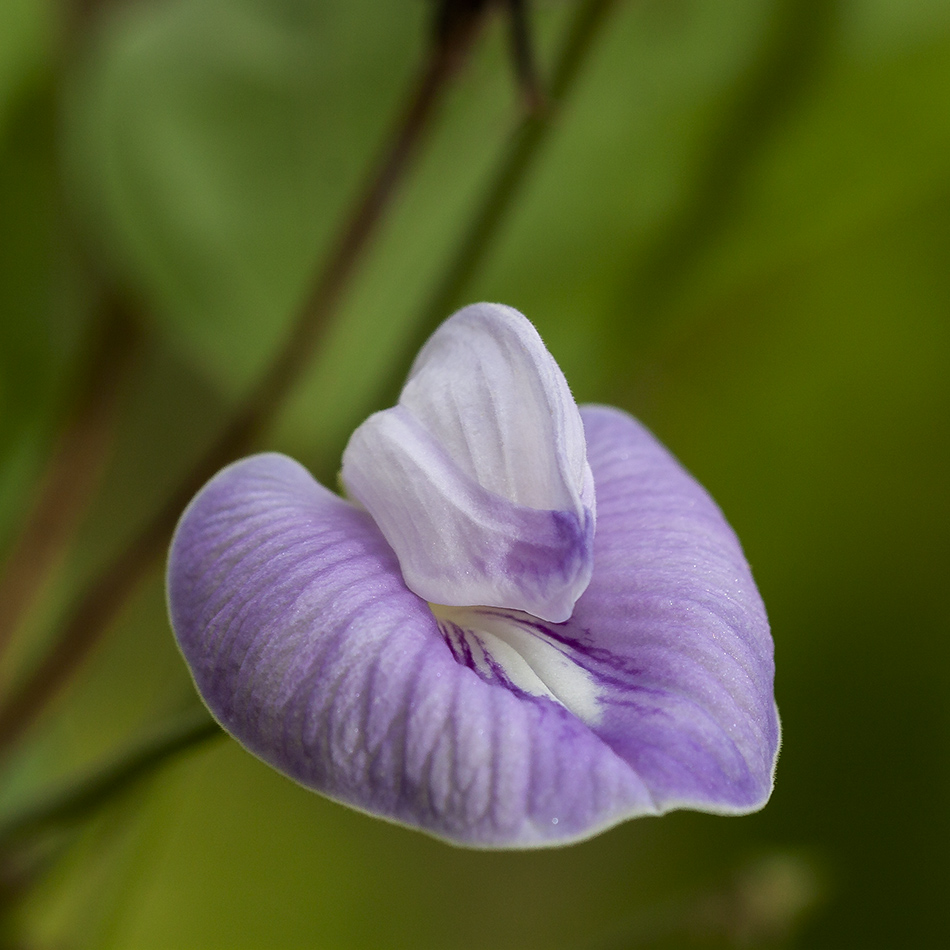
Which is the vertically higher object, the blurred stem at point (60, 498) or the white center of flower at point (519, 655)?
the white center of flower at point (519, 655)

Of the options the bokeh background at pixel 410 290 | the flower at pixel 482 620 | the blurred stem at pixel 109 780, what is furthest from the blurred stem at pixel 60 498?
the flower at pixel 482 620

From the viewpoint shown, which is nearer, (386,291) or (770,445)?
(386,291)

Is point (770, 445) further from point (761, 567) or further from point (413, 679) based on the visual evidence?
point (413, 679)

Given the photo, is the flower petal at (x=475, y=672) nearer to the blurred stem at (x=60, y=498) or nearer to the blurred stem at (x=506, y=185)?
the blurred stem at (x=506, y=185)

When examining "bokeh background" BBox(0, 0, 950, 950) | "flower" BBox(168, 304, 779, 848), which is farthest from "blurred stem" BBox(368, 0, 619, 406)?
"flower" BBox(168, 304, 779, 848)

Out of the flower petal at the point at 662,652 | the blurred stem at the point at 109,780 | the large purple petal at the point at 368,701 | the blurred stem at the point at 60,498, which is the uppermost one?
the flower petal at the point at 662,652

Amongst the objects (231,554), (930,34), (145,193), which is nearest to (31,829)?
(231,554)

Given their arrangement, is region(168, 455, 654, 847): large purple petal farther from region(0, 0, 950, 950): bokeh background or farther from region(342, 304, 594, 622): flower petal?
region(0, 0, 950, 950): bokeh background
